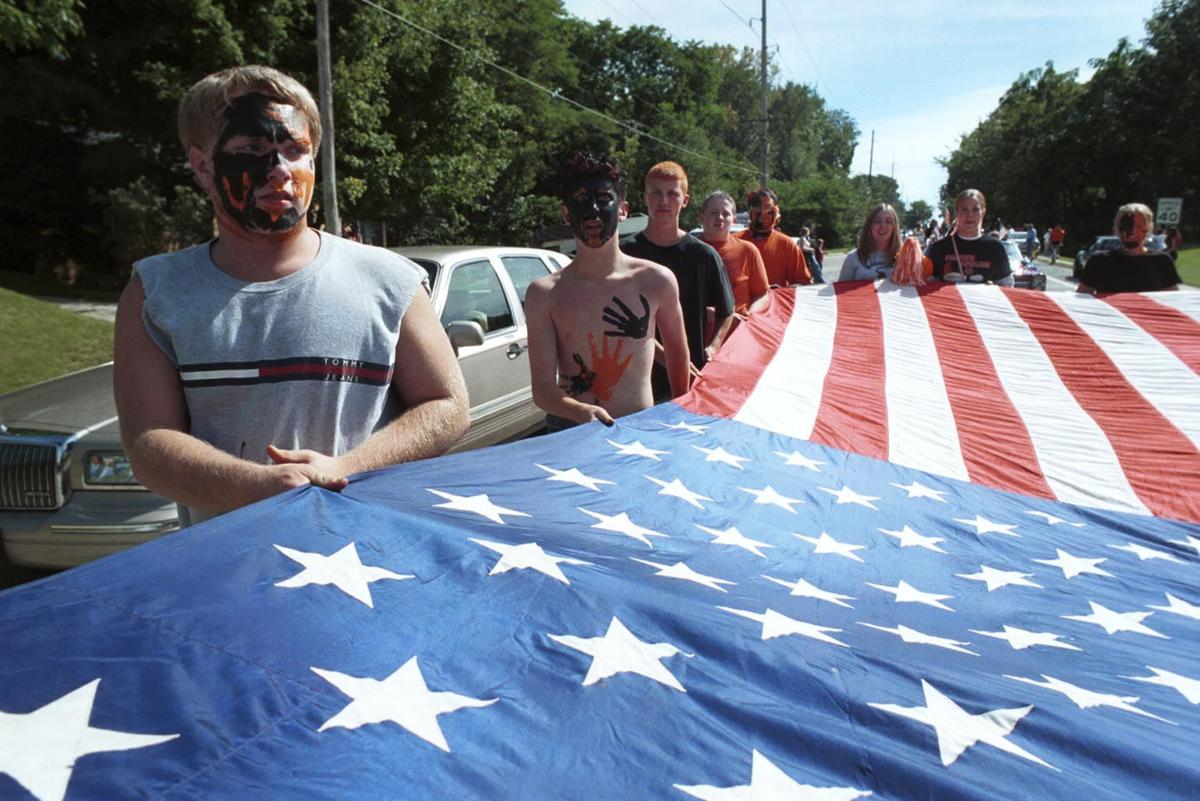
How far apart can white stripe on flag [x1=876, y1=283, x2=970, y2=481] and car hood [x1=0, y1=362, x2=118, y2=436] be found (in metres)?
3.93

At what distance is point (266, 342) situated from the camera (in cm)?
191

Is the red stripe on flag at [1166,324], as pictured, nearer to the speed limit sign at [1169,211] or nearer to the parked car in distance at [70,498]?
the parked car in distance at [70,498]

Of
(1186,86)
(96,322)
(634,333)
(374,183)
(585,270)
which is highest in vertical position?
(1186,86)

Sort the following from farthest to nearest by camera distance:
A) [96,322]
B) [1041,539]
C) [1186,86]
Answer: [1186,86], [96,322], [1041,539]

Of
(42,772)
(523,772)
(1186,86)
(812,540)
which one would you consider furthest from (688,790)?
(1186,86)

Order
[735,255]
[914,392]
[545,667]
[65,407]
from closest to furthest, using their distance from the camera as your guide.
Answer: [545,667]
[914,392]
[65,407]
[735,255]

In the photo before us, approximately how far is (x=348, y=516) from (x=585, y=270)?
203 cm

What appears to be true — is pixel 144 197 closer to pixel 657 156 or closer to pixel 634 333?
pixel 634 333

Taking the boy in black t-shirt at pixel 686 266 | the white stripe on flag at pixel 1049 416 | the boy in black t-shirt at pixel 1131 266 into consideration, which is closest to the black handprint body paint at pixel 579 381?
the boy in black t-shirt at pixel 686 266

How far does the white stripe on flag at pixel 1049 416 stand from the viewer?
3623 mm

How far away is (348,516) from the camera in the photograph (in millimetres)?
1859

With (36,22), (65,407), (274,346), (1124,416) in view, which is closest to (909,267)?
(1124,416)

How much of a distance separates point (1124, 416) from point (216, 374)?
411 cm

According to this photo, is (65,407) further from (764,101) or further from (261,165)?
(764,101)
